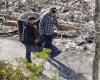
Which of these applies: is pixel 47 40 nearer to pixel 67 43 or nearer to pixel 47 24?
pixel 47 24

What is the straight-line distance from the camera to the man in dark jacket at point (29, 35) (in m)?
11.4

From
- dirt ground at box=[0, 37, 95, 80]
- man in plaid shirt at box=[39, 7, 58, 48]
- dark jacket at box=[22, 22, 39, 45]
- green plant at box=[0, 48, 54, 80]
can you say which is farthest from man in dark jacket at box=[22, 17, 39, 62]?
green plant at box=[0, 48, 54, 80]

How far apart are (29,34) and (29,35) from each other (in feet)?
0.43

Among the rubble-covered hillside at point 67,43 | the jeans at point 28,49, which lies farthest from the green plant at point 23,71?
the jeans at point 28,49

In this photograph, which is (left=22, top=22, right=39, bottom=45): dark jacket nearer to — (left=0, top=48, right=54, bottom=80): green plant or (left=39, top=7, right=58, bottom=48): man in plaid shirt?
(left=39, top=7, right=58, bottom=48): man in plaid shirt

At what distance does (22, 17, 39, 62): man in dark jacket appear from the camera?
1138 centimetres

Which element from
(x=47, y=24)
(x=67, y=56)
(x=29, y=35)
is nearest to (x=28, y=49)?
(x=29, y=35)

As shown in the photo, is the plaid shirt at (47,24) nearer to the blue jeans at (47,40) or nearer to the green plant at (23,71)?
the blue jeans at (47,40)

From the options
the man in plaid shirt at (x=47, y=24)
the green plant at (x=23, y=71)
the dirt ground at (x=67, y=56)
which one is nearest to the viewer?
the green plant at (x=23, y=71)

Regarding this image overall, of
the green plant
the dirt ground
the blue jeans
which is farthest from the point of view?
the blue jeans

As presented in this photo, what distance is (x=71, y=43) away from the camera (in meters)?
12.2

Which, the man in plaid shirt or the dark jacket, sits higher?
the man in plaid shirt

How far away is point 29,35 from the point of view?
39.3ft

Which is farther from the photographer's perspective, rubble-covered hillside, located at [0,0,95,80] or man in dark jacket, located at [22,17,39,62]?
man in dark jacket, located at [22,17,39,62]
